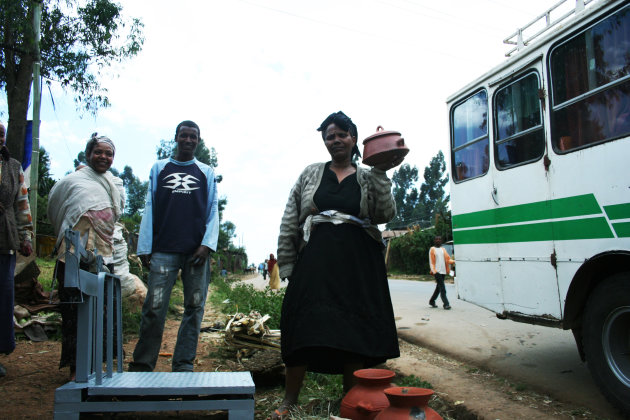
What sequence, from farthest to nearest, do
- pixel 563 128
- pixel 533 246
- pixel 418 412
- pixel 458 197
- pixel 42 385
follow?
pixel 458 197, pixel 533 246, pixel 563 128, pixel 42 385, pixel 418 412

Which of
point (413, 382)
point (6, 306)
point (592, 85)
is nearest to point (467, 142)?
point (592, 85)

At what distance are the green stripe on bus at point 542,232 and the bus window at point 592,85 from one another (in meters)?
0.60

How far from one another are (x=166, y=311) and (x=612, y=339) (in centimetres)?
315

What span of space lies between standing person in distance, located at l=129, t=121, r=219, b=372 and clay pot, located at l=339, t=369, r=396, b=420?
1.48 metres

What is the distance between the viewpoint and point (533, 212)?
4.18 meters

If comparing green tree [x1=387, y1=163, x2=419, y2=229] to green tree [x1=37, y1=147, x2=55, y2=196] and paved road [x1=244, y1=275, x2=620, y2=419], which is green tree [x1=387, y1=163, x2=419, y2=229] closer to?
green tree [x1=37, y1=147, x2=55, y2=196]

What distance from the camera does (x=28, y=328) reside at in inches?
198

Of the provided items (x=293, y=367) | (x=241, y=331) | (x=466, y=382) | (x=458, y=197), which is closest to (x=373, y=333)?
(x=293, y=367)

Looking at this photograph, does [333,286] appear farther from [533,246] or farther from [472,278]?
[472,278]

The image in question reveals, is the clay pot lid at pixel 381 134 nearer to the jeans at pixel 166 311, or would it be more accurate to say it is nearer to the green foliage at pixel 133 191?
the jeans at pixel 166 311

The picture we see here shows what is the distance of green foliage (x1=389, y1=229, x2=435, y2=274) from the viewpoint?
92.3 feet

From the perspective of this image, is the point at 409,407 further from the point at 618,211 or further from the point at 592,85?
the point at 592,85

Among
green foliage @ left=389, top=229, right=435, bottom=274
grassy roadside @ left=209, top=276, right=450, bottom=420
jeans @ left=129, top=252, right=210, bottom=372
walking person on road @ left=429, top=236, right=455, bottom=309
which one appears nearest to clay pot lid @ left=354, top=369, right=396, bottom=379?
grassy roadside @ left=209, top=276, right=450, bottom=420

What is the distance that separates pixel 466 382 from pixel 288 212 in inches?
Answer: 94.2
